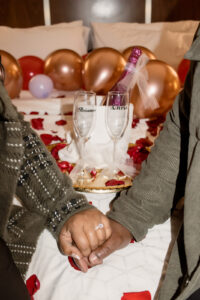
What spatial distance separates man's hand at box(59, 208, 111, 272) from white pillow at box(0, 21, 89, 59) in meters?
2.62

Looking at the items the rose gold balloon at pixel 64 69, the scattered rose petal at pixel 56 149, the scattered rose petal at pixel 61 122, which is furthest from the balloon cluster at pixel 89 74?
the scattered rose petal at pixel 56 149

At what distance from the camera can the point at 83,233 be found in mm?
699

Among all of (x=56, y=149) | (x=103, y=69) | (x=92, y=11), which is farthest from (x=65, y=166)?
(x=92, y=11)

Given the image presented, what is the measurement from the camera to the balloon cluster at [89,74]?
6.33 feet

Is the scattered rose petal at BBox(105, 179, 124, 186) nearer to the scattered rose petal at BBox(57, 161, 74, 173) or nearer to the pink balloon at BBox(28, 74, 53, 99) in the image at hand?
the scattered rose petal at BBox(57, 161, 74, 173)

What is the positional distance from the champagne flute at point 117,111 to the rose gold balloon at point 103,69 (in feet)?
4.39

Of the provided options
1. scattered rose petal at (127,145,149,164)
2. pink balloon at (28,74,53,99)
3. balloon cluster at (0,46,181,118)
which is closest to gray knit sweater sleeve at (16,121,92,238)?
scattered rose petal at (127,145,149,164)

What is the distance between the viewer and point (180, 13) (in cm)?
344

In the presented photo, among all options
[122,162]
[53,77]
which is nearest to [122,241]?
[122,162]

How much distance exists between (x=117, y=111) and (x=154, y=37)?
2431 millimetres

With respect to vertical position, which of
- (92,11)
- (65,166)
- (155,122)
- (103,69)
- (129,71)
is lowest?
(155,122)

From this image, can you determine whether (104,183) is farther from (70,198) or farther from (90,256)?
(90,256)

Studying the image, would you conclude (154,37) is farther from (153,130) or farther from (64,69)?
(153,130)

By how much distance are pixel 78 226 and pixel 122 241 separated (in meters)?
0.12
